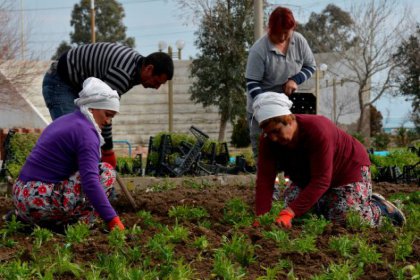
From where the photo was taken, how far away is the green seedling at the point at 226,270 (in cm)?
322

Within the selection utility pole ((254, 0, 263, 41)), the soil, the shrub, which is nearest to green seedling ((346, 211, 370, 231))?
the soil

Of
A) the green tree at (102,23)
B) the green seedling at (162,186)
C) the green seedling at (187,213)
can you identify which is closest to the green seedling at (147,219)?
the green seedling at (187,213)

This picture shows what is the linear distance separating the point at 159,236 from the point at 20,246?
84 cm

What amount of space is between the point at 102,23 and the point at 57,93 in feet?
136

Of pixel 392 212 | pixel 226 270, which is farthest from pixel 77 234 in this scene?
pixel 392 212

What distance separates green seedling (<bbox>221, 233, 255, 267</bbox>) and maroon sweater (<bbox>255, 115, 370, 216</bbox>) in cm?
65

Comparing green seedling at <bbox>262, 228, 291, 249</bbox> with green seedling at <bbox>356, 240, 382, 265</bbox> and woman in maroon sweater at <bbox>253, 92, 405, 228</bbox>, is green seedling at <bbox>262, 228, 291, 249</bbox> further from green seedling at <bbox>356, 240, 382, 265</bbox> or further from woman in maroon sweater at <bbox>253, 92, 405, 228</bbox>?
green seedling at <bbox>356, 240, 382, 265</bbox>

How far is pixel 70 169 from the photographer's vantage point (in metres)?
4.48

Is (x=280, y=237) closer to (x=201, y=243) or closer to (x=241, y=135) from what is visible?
(x=201, y=243)

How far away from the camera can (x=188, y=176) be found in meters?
8.42

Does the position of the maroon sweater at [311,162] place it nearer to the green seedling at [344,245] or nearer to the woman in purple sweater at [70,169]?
the green seedling at [344,245]

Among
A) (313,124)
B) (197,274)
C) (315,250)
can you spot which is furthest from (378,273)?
(313,124)

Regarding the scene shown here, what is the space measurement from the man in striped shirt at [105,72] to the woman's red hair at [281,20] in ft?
3.50

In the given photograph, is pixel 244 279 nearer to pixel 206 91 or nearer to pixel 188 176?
pixel 188 176
